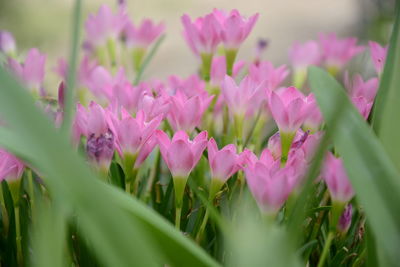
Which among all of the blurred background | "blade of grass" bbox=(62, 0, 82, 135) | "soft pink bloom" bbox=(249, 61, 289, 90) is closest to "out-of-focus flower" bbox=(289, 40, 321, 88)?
"soft pink bloom" bbox=(249, 61, 289, 90)

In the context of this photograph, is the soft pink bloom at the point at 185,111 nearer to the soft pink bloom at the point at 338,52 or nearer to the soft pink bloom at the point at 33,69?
the soft pink bloom at the point at 33,69

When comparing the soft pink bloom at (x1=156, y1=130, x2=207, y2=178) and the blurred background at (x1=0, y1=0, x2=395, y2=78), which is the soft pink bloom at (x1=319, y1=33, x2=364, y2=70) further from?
the blurred background at (x1=0, y1=0, x2=395, y2=78)

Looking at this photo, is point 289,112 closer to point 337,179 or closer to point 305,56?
point 337,179

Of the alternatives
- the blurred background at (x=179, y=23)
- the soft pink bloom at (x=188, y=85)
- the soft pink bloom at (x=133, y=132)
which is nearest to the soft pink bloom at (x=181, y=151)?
the soft pink bloom at (x=133, y=132)

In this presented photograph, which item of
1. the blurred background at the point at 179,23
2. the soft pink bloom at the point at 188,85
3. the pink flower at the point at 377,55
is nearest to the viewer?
the pink flower at the point at 377,55

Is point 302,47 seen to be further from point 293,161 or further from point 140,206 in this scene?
point 140,206

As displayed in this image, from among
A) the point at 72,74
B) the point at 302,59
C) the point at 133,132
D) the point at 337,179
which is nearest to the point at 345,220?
the point at 337,179
